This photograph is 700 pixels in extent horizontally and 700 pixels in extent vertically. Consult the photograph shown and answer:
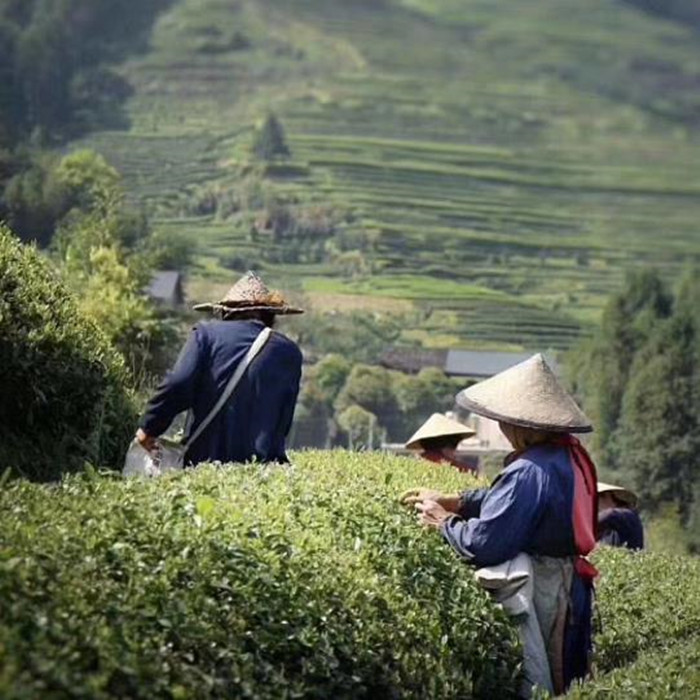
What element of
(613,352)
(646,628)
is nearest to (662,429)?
(613,352)

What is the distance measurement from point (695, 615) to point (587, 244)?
316 ft

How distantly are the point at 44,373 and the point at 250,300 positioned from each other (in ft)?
4.40

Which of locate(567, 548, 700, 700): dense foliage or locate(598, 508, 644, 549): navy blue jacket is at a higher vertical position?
locate(567, 548, 700, 700): dense foliage

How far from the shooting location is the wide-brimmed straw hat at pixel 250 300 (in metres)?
7.64

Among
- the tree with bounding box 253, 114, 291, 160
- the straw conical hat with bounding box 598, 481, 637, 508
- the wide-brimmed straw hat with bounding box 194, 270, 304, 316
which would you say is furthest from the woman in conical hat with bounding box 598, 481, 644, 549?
the tree with bounding box 253, 114, 291, 160

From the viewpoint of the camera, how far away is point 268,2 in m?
124

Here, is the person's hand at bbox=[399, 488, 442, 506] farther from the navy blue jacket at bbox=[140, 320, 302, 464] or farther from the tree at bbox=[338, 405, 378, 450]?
the tree at bbox=[338, 405, 378, 450]

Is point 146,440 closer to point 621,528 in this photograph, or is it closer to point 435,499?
point 435,499

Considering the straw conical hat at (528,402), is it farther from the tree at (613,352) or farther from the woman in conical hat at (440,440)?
the tree at (613,352)

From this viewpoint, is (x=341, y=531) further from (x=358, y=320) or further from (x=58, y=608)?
(x=358, y=320)

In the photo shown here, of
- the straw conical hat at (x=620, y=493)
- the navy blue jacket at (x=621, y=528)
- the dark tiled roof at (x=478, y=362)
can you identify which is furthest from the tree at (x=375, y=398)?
the navy blue jacket at (x=621, y=528)

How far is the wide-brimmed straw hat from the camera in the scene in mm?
7641

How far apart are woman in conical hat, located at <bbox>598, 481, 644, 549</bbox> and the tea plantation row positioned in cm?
511

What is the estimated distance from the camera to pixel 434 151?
112 m
